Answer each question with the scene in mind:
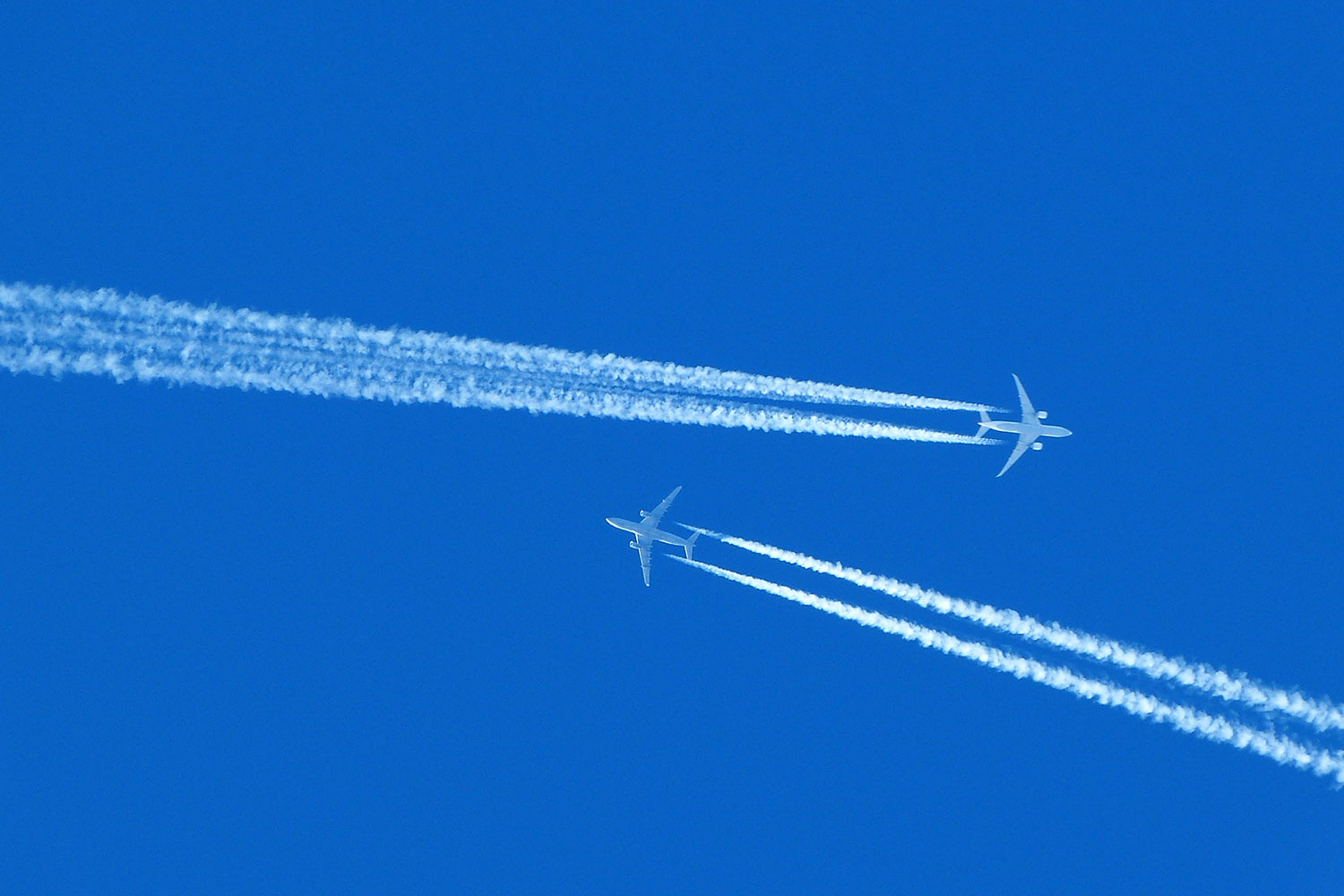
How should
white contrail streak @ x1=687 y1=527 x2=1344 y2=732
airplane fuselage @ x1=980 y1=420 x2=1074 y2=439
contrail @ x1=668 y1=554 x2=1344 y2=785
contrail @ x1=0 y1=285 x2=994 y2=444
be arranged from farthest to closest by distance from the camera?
airplane fuselage @ x1=980 y1=420 x2=1074 y2=439
white contrail streak @ x1=687 y1=527 x2=1344 y2=732
contrail @ x1=668 y1=554 x2=1344 y2=785
contrail @ x1=0 y1=285 x2=994 y2=444

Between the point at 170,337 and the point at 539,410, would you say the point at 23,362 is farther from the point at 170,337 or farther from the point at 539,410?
the point at 539,410

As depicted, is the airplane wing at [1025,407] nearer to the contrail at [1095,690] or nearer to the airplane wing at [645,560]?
the contrail at [1095,690]

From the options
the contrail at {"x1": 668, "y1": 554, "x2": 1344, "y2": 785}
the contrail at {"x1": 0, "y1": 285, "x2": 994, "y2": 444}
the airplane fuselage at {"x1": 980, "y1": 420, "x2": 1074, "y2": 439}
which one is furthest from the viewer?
the airplane fuselage at {"x1": 980, "y1": 420, "x2": 1074, "y2": 439}

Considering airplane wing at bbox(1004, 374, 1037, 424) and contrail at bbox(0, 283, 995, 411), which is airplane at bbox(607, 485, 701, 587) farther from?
airplane wing at bbox(1004, 374, 1037, 424)

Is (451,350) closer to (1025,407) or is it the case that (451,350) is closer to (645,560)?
(645,560)

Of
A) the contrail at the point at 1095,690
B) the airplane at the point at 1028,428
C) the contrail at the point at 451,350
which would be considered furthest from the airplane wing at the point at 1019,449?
the contrail at the point at 1095,690

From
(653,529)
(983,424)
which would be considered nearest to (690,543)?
(653,529)

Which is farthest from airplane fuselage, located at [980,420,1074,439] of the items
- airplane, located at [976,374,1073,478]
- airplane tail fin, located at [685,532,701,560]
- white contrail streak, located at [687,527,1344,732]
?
Result: airplane tail fin, located at [685,532,701,560]
